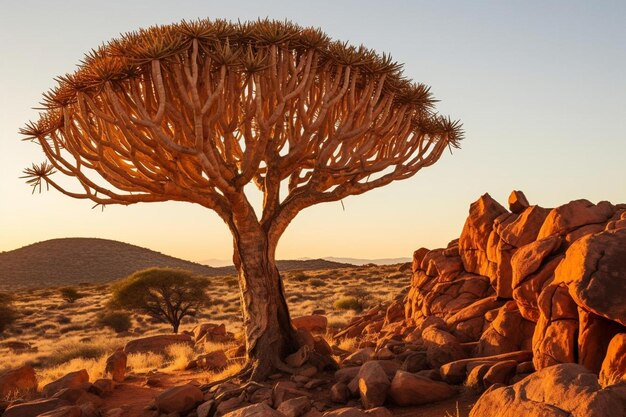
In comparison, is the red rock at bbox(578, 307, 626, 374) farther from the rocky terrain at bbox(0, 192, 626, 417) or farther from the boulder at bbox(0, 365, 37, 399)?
the boulder at bbox(0, 365, 37, 399)

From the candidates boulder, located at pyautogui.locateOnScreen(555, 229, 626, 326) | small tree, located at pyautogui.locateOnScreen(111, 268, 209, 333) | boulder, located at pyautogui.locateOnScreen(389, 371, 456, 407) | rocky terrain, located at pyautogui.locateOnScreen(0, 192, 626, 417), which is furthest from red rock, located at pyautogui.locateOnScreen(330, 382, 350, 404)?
small tree, located at pyautogui.locateOnScreen(111, 268, 209, 333)

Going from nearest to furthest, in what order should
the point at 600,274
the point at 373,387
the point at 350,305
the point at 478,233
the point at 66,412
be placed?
the point at 600,274
the point at 373,387
the point at 66,412
the point at 478,233
the point at 350,305

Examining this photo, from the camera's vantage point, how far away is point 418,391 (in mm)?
7195

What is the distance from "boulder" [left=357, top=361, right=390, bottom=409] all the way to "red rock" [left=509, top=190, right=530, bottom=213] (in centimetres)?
442

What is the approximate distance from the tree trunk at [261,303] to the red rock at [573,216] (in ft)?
15.1

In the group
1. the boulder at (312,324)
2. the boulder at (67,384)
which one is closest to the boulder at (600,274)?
the boulder at (67,384)

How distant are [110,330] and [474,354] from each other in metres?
20.8

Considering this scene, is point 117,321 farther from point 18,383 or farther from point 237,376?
point 237,376

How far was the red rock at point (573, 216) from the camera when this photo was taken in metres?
8.43

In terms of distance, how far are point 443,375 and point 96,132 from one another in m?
7.01

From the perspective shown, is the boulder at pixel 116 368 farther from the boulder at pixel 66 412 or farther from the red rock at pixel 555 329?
the red rock at pixel 555 329

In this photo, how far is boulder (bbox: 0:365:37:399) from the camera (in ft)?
34.6

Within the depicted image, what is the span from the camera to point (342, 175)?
10664 mm

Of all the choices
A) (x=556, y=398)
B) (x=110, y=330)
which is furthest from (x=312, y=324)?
(x=110, y=330)
